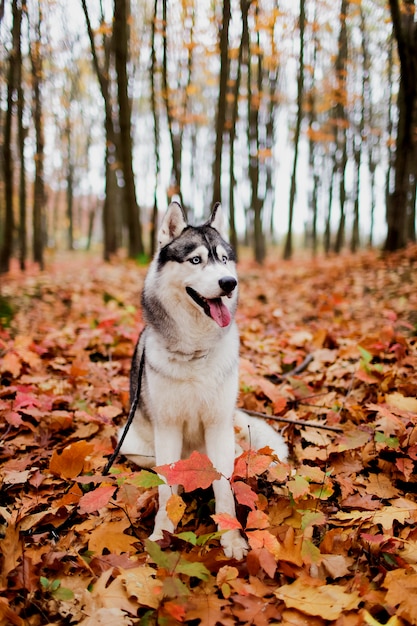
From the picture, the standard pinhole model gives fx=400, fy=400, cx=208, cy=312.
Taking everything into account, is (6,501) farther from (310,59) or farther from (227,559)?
(310,59)

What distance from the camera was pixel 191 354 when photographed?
105 inches

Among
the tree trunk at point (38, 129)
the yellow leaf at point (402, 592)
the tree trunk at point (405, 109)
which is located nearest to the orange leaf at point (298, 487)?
the yellow leaf at point (402, 592)

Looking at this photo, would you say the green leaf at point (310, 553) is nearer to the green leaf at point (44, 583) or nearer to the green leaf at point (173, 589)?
the green leaf at point (173, 589)

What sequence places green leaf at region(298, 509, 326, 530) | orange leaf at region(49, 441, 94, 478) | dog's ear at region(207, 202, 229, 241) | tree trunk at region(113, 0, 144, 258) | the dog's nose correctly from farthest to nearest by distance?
tree trunk at region(113, 0, 144, 258) < dog's ear at region(207, 202, 229, 241) < orange leaf at region(49, 441, 94, 478) < the dog's nose < green leaf at region(298, 509, 326, 530)

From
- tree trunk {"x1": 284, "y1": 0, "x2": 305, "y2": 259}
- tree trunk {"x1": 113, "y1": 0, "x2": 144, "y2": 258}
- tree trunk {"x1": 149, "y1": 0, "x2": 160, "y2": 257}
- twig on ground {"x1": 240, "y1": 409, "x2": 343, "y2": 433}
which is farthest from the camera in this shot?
tree trunk {"x1": 284, "y1": 0, "x2": 305, "y2": 259}

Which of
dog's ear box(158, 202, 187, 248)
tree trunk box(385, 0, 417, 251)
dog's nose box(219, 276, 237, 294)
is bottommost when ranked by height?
dog's nose box(219, 276, 237, 294)

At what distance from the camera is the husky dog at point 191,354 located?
2592 millimetres

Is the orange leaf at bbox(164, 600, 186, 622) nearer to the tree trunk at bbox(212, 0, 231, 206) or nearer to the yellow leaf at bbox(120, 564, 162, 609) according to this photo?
the yellow leaf at bbox(120, 564, 162, 609)

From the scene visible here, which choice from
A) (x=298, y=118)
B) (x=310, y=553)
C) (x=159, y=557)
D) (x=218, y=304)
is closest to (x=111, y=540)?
(x=159, y=557)

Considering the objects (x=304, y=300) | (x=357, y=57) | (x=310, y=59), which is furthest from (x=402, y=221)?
(x=357, y=57)

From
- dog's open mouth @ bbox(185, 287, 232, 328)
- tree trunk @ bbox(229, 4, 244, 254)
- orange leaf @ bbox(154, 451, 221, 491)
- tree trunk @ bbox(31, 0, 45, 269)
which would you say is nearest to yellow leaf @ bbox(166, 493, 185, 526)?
orange leaf @ bbox(154, 451, 221, 491)

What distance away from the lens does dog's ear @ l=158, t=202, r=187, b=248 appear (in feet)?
9.55

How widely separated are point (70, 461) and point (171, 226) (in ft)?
6.22

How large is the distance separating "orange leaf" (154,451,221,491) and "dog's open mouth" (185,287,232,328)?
838 mm
